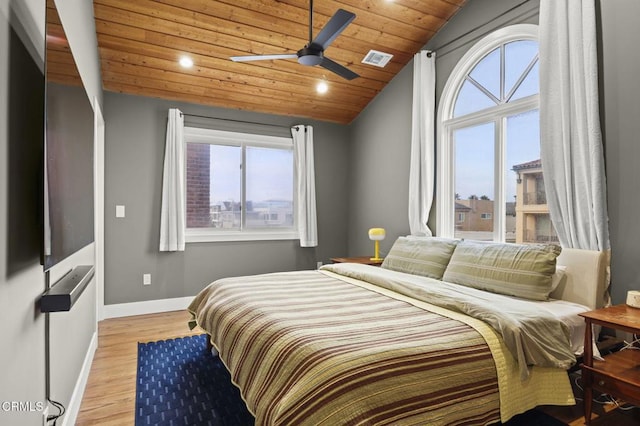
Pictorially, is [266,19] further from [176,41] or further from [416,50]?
[416,50]

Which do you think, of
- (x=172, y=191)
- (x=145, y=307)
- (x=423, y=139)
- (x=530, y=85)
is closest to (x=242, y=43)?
(x=172, y=191)

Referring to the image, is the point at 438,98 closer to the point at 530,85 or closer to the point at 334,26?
the point at 530,85

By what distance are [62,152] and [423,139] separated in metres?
3.32

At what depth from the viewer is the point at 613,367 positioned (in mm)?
1965

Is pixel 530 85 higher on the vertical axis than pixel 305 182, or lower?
higher

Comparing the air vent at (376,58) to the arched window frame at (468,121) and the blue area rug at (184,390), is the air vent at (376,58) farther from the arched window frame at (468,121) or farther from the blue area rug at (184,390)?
the blue area rug at (184,390)

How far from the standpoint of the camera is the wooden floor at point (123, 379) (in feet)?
6.81

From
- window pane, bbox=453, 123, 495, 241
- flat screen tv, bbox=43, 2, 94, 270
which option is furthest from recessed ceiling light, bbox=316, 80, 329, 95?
flat screen tv, bbox=43, 2, 94, 270

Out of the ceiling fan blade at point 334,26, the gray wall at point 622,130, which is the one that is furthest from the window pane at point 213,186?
the gray wall at point 622,130

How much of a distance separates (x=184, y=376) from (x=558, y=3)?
3709 mm

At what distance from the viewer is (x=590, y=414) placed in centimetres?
198

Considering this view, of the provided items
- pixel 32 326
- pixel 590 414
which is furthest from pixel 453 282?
pixel 32 326

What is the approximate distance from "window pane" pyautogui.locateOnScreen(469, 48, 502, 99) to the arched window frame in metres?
0.04

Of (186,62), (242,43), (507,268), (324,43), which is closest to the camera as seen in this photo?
(507,268)
